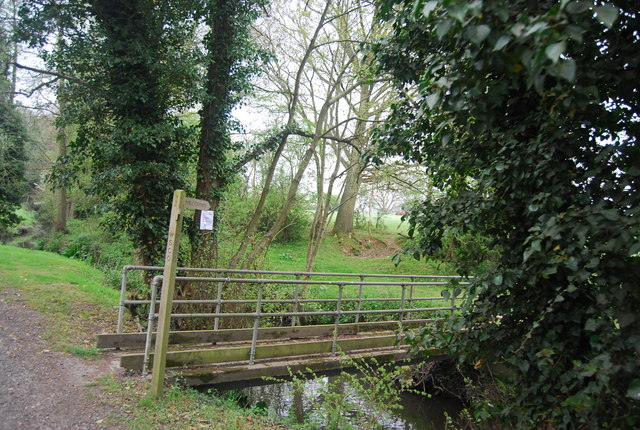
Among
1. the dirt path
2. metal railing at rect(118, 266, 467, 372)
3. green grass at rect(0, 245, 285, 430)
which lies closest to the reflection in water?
metal railing at rect(118, 266, 467, 372)

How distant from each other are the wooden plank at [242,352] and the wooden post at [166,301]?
670 millimetres

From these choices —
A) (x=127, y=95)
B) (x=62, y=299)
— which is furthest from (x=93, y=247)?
(x=127, y=95)

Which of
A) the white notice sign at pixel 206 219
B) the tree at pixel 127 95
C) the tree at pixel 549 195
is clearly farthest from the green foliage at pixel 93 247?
the tree at pixel 549 195

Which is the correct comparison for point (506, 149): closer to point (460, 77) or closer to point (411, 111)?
point (460, 77)

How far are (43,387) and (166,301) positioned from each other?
1.49 meters

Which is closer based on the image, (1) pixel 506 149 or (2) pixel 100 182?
(1) pixel 506 149

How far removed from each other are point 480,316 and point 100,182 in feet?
23.3

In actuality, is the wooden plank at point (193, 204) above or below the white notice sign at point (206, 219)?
above

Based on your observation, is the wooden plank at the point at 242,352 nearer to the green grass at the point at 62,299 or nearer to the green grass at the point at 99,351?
the green grass at the point at 99,351

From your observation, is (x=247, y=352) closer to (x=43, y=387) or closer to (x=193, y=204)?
(x=193, y=204)

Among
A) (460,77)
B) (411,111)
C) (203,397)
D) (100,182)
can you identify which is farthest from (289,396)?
(460,77)

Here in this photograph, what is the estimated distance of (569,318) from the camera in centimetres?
278

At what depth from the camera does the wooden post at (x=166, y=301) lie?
15.3 ft

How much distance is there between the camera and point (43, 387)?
4.53 meters
